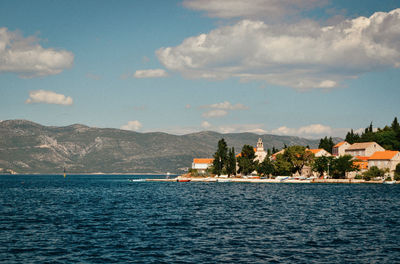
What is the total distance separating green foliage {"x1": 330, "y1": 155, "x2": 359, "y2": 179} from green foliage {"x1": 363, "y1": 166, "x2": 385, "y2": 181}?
17.1ft

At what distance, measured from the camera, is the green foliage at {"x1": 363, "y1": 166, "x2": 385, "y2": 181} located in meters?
189

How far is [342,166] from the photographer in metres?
189

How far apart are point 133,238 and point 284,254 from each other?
15.0 m

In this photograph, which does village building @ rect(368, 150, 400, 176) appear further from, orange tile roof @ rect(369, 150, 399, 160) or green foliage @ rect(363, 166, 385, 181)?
green foliage @ rect(363, 166, 385, 181)

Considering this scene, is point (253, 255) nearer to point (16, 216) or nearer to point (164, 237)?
point (164, 237)

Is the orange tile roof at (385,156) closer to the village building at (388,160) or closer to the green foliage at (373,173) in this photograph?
the village building at (388,160)

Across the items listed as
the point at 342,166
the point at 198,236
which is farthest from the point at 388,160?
the point at 198,236

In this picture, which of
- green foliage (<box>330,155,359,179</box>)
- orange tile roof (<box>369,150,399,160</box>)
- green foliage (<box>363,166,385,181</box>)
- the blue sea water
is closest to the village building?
orange tile roof (<box>369,150,399,160</box>)

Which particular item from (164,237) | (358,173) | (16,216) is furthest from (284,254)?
(358,173)

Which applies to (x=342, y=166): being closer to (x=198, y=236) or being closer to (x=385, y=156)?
(x=385, y=156)

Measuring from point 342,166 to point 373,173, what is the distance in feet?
41.3

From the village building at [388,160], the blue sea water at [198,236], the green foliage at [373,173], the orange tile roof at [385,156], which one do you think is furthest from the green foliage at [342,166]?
the blue sea water at [198,236]

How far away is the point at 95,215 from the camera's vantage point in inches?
2598

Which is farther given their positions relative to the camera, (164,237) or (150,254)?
(164,237)
